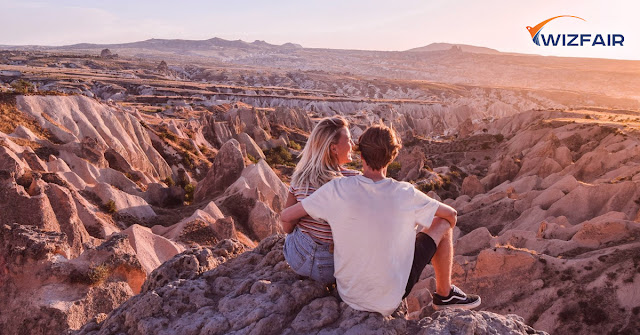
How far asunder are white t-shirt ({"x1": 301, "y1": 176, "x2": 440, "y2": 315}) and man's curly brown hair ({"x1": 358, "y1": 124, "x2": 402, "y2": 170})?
18cm

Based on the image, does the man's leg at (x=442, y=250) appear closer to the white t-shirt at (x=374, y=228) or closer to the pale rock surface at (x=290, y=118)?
the white t-shirt at (x=374, y=228)

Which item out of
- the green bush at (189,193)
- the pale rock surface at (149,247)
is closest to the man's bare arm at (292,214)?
the pale rock surface at (149,247)

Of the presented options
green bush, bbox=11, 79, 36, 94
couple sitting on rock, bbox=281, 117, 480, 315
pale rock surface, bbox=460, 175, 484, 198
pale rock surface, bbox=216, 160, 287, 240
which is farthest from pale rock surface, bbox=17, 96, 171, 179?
couple sitting on rock, bbox=281, 117, 480, 315

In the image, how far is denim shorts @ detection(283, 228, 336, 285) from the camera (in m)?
5.04

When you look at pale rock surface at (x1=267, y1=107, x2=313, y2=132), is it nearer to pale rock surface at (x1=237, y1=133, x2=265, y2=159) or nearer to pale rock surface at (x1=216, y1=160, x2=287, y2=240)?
pale rock surface at (x1=237, y1=133, x2=265, y2=159)

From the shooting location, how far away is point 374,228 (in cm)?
429

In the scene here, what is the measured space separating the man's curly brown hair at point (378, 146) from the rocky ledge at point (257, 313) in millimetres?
1491

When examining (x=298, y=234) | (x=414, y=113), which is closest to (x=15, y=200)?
(x=298, y=234)

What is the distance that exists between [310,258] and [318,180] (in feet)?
2.83

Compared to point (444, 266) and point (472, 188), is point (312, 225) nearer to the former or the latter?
point (444, 266)

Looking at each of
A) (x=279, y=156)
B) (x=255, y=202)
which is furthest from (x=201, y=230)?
(x=279, y=156)

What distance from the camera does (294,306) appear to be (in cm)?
483

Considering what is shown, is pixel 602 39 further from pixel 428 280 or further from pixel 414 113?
pixel 414 113

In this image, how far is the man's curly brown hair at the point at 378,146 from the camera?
4277 millimetres
